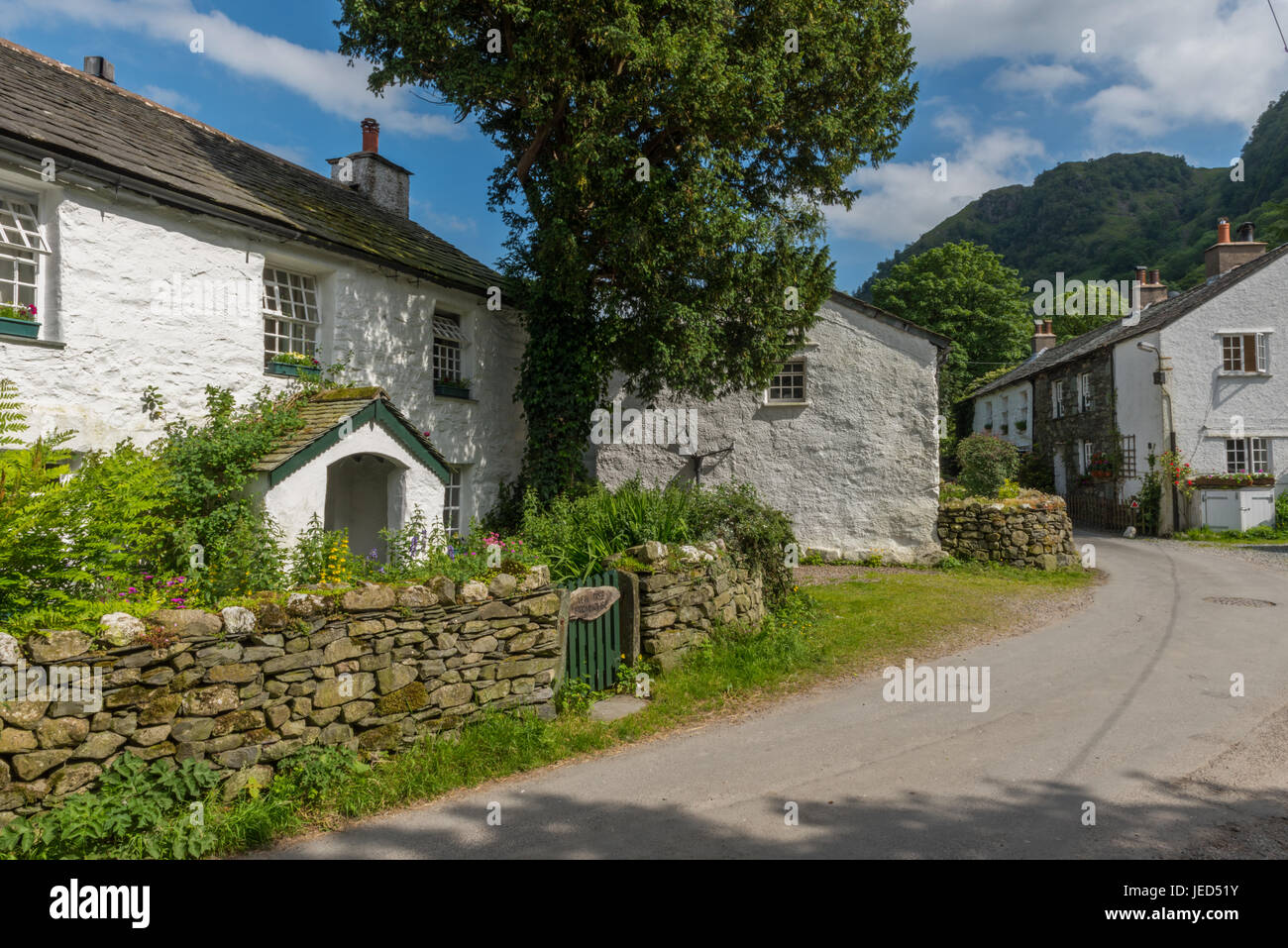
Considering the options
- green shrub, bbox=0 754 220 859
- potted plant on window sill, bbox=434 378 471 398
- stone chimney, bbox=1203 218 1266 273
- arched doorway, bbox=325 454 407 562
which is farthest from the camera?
stone chimney, bbox=1203 218 1266 273

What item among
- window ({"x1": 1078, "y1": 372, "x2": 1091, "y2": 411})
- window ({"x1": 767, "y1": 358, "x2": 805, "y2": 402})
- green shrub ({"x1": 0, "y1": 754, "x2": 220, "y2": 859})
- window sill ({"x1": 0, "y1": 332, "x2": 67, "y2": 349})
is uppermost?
window ({"x1": 1078, "y1": 372, "x2": 1091, "y2": 411})

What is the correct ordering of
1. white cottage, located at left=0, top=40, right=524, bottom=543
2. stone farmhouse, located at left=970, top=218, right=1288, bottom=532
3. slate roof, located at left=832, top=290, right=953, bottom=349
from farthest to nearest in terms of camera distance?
stone farmhouse, located at left=970, top=218, right=1288, bottom=532, slate roof, located at left=832, top=290, right=953, bottom=349, white cottage, located at left=0, top=40, right=524, bottom=543

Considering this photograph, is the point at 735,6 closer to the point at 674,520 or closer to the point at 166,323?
the point at 674,520

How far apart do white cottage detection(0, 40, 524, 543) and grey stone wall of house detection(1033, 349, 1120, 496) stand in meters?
22.0

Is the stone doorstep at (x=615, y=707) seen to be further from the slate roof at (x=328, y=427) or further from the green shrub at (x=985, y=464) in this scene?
the green shrub at (x=985, y=464)

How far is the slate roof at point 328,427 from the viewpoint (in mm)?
9031

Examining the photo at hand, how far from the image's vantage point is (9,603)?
16.4 ft

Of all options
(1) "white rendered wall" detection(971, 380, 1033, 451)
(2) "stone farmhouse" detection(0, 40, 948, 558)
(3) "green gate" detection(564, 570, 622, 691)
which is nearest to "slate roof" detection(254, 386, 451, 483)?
(2) "stone farmhouse" detection(0, 40, 948, 558)

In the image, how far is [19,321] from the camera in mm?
7977

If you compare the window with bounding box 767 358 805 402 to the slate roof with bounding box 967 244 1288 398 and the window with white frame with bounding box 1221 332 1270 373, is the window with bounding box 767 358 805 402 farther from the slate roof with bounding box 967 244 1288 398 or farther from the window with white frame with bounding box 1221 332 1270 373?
the window with white frame with bounding box 1221 332 1270 373

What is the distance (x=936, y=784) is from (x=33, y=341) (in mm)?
9772

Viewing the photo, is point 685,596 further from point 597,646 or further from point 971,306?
point 971,306

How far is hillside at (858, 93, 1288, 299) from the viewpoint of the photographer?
55094 mm

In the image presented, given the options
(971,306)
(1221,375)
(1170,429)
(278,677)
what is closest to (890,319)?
(1170,429)
